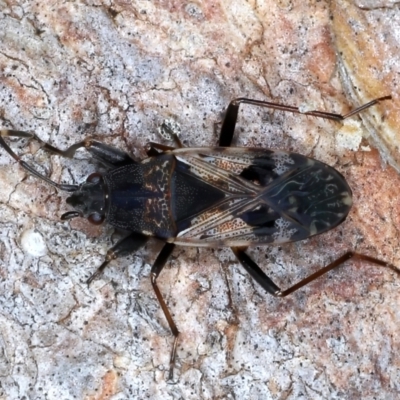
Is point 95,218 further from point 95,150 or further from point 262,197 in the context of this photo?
point 262,197

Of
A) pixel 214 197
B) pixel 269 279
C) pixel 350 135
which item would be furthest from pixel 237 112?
pixel 269 279

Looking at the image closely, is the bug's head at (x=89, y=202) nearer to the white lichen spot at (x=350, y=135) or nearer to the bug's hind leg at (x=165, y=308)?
the bug's hind leg at (x=165, y=308)

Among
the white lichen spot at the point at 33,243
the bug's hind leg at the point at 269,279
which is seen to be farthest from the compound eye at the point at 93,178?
the bug's hind leg at the point at 269,279

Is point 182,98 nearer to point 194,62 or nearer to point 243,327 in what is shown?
point 194,62

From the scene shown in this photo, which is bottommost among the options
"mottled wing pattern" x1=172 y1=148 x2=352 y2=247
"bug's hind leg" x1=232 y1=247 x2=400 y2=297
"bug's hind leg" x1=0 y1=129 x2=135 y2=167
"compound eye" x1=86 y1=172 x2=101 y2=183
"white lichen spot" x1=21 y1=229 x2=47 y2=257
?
"bug's hind leg" x1=232 y1=247 x2=400 y2=297

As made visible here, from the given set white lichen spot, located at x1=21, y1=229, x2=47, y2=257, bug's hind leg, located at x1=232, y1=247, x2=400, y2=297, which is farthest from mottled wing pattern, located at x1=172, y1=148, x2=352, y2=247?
white lichen spot, located at x1=21, y1=229, x2=47, y2=257

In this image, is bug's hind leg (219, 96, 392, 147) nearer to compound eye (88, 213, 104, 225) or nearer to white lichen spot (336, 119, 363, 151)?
white lichen spot (336, 119, 363, 151)
